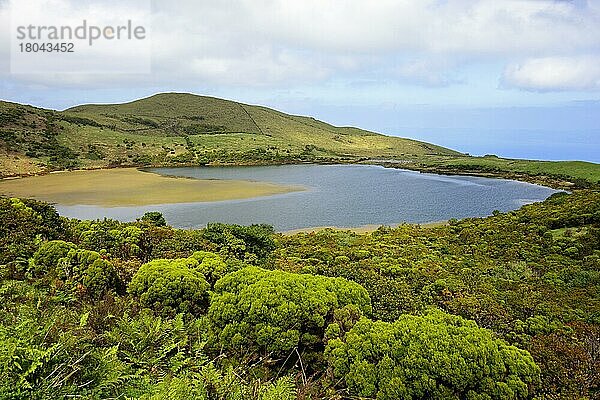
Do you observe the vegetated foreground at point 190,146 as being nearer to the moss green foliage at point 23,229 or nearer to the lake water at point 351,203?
the lake water at point 351,203

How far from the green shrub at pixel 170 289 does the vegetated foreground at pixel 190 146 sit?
5258cm

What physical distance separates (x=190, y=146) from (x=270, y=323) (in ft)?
266

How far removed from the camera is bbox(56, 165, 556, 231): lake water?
33.0m

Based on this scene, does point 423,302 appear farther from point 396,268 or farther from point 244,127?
point 244,127

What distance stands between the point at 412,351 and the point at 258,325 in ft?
9.31

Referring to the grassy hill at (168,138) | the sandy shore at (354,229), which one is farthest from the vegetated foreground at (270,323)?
the grassy hill at (168,138)

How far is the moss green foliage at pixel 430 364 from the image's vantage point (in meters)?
6.75

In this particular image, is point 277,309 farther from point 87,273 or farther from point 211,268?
point 87,273

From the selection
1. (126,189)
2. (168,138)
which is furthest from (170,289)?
(168,138)

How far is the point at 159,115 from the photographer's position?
132 metres

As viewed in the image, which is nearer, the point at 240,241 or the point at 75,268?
the point at 75,268

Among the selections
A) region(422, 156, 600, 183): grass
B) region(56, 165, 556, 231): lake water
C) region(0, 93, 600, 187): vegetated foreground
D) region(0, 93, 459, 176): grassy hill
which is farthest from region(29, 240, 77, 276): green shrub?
region(422, 156, 600, 183): grass

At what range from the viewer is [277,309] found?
838 cm

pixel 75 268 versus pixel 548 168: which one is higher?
pixel 548 168
